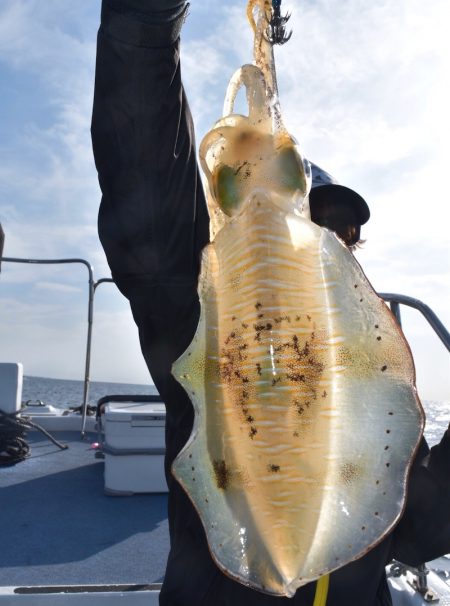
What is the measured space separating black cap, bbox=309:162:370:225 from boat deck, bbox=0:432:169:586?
9.89ft

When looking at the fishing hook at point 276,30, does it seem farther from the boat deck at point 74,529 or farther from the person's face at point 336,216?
the boat deck at point 74,529

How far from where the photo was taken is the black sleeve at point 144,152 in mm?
1169

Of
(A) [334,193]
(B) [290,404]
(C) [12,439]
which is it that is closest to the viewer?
(B) [290,404]

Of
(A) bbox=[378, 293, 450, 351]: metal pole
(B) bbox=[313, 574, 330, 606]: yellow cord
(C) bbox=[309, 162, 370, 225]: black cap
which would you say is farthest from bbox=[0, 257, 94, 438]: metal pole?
(B) bbox=[313, 574, 330, 606]: yellow cord

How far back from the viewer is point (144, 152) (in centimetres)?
129

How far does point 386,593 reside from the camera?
5.50 ft

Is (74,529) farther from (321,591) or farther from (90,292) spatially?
(321,591)

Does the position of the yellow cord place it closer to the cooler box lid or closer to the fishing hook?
the fishing hook

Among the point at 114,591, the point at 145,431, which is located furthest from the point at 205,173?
the point at 145,431

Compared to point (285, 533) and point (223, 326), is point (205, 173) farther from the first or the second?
point (285, 533)

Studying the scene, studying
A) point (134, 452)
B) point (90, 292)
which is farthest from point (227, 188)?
point (90, 292)

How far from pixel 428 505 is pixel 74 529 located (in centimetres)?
377

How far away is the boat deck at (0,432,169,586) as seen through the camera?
12.4 feet

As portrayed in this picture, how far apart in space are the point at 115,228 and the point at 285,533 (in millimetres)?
826
